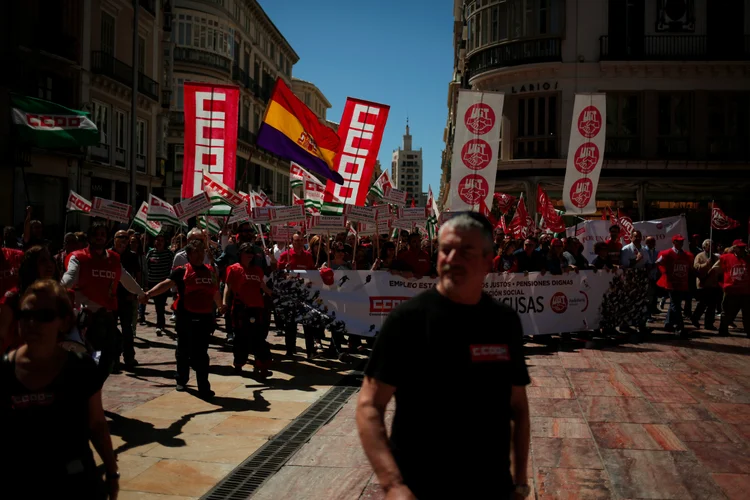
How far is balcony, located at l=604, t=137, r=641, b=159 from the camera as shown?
26719 millimetres

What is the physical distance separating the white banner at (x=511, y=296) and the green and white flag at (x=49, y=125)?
16.0 feet

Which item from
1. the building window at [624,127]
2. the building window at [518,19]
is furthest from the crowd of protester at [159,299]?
the building window at [518,19]

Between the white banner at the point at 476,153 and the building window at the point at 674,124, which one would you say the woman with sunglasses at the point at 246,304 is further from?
the building window at the point at 674,124

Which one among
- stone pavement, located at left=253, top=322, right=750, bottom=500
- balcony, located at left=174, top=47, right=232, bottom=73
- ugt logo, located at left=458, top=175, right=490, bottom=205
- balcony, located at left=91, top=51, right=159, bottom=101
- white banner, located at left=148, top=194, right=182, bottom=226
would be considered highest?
balcony, located at left=174, top=47, right=232, bottom=73

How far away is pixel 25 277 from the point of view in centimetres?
574

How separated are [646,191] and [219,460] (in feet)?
77.2

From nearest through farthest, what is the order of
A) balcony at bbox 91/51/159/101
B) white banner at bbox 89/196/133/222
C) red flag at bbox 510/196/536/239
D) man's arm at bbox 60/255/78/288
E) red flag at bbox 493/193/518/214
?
man's arm at bbox 60/255/78/288 → white banner at bbox 89/196/133/222 → red flag at bbox 510/196/536/239 → red flag at bbox 493/193/518/214 → balcony at bbox 91/51/159/101

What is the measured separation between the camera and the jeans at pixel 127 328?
10.1 metres

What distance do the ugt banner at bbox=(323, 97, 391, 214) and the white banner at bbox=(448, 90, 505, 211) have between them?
1.57 metres

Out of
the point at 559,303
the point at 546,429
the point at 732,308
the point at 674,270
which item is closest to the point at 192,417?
the point at 546,429

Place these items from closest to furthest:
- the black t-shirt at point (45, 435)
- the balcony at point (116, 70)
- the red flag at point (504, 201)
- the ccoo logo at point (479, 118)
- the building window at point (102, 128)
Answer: the black t-shirt at point (45, 435)
the ccoo logo at point (479, 118)
the red flag at point (504, 201)
the balcony at point (116, 70)
the building window at point (102, 128)

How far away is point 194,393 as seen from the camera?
859 centimetres

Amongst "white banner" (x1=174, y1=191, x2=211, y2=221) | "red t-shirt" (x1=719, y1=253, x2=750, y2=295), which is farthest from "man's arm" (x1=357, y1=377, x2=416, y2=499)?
"red t-shirt" (x1=719, y1=253, x2=750, y2=295)

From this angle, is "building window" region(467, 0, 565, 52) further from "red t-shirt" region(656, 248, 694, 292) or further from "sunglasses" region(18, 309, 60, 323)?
"sunglasses" region(18, 309, 60, 323)
